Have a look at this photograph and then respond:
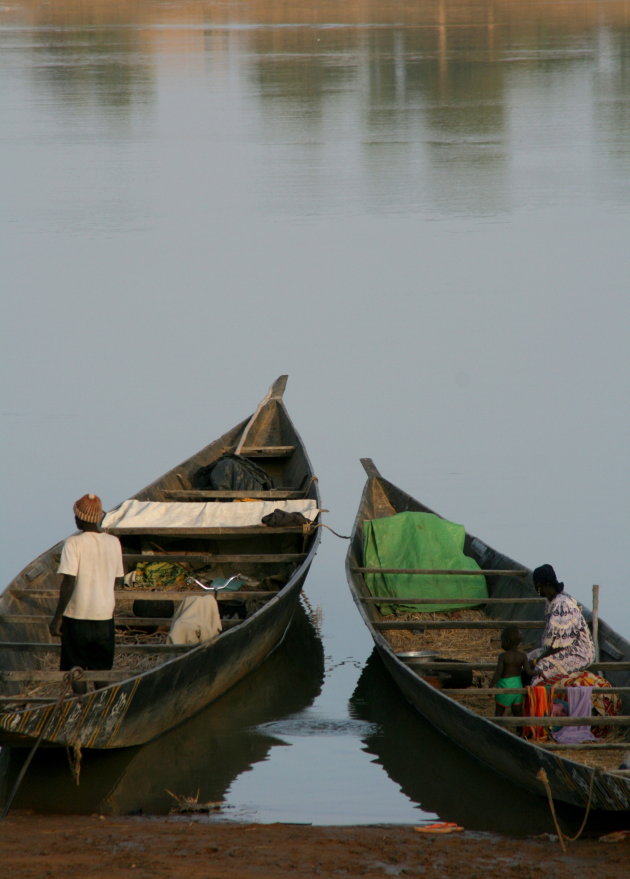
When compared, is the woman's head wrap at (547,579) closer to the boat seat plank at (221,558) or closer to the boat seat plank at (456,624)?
the boat seat plank at (456,624)

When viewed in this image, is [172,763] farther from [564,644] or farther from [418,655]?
[564,644]

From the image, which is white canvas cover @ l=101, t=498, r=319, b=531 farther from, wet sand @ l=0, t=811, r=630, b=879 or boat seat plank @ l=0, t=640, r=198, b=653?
wet sand @ l=0, t=811, r=630, b=879

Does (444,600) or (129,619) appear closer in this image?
(129,619)

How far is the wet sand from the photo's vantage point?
4992 millimetres

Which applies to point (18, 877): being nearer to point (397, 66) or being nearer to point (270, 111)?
point (270, 111)

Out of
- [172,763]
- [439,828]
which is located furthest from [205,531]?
[439,828]

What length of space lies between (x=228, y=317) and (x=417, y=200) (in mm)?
7046

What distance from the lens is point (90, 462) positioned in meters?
11.0

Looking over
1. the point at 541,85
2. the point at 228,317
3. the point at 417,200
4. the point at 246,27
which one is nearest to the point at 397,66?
the point at 541,85

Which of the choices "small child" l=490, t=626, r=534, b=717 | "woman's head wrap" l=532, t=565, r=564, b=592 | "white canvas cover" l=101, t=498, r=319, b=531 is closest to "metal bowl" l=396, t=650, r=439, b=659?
"small child" l=490, t=626, r=534, b=717

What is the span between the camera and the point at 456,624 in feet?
24.2

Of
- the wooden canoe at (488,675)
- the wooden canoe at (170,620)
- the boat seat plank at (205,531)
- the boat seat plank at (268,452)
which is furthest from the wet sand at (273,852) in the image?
the boat seat plank at (268,452)

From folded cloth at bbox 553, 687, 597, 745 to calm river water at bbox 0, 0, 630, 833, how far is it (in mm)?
364

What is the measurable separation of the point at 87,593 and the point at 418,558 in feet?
8.70
